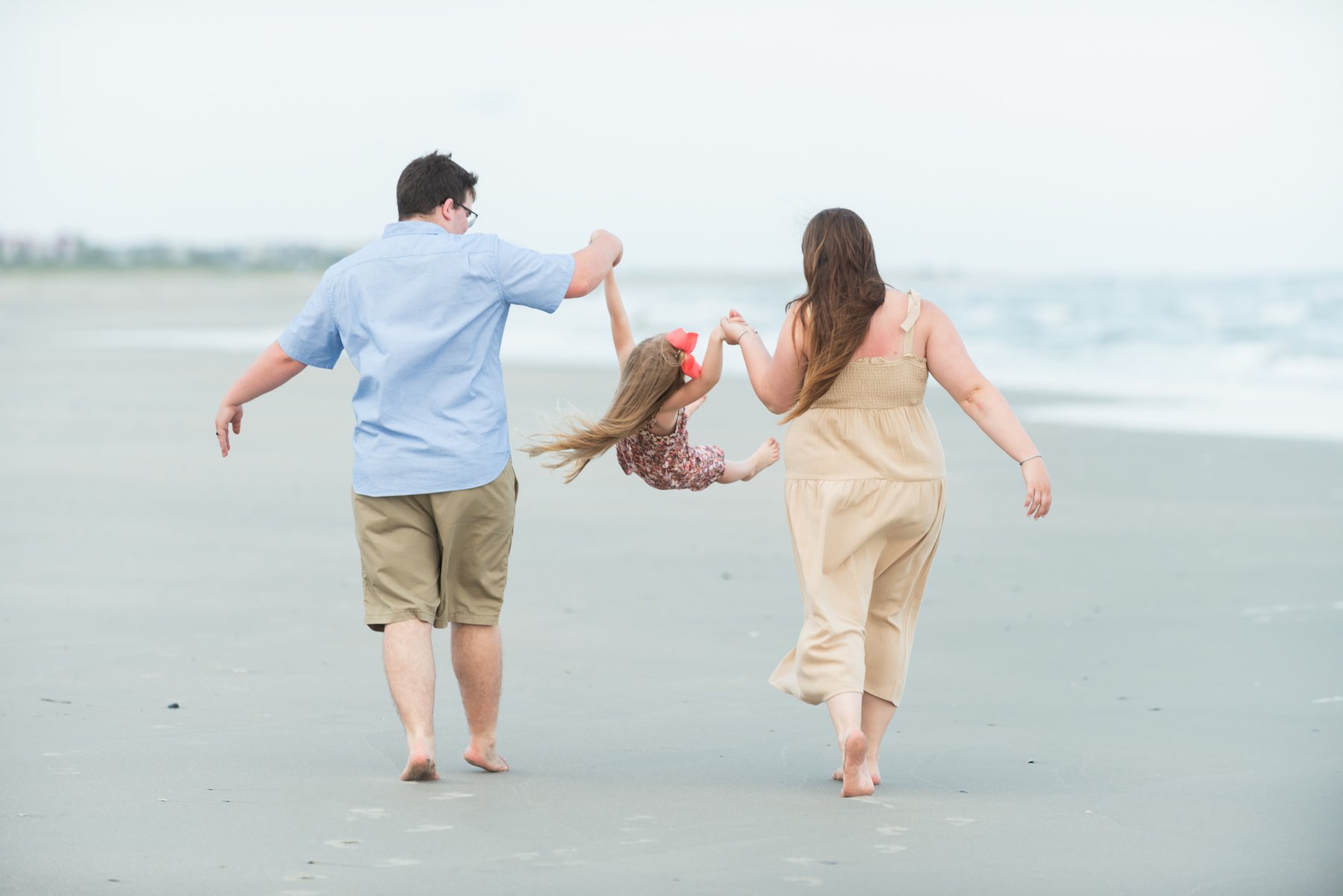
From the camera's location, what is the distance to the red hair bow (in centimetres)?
440

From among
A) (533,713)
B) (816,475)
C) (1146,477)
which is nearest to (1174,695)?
(816,475)

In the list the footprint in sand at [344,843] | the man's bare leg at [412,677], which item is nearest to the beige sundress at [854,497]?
the man's bare leg at [412,677]

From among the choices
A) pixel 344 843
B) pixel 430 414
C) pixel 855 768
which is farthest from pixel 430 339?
pixel 855 768

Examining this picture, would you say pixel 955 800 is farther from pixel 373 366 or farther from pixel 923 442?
pixel 373 366

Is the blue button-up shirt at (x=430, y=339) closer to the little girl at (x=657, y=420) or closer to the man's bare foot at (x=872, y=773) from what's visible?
the little girl at (x=657, y=420)

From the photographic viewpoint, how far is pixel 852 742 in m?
3.89

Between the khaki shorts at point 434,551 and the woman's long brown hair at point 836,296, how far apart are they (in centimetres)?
89

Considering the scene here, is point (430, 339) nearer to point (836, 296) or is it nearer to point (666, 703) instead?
point (836, 296)

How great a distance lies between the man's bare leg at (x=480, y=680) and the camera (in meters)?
4.22

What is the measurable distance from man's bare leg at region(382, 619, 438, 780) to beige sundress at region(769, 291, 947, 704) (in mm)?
938

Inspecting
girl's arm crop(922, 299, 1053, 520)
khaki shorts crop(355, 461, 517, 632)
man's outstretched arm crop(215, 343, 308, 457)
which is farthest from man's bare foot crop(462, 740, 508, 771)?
girl's arm crop(922, 299, 1053, 520)

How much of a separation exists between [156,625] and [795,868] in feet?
11.0

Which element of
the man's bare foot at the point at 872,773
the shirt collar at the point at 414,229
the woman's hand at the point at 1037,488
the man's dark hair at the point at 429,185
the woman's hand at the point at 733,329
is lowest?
the man's bare foot at the point at 872,773

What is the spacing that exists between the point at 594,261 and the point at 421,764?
1407 millimetres
